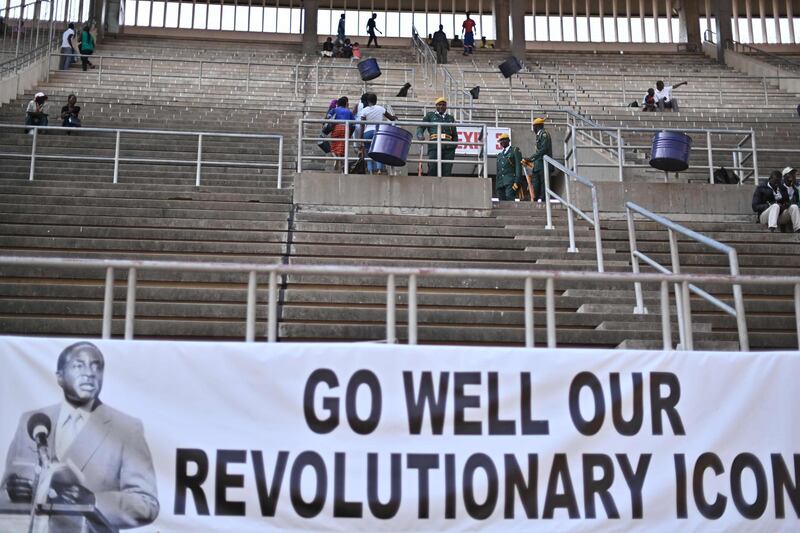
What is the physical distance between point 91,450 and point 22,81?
17654 millimetres

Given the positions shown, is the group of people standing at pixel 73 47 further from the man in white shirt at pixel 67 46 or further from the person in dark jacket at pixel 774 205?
the person in dark jacket at pixel 774 205

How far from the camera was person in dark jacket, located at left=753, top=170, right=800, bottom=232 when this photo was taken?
41.9 feet

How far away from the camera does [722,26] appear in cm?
3506

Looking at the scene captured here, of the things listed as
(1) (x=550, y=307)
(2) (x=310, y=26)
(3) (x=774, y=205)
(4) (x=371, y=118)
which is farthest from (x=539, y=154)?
(2) (x=310, y=26)

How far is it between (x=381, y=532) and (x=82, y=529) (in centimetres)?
164

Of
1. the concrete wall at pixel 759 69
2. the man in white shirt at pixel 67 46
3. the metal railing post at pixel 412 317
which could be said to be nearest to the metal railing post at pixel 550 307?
the metal railing post at pixel 412 317

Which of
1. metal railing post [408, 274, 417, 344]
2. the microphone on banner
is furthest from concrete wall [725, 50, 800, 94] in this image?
the microphone on banner

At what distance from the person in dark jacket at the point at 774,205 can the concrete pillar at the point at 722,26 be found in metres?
22.8

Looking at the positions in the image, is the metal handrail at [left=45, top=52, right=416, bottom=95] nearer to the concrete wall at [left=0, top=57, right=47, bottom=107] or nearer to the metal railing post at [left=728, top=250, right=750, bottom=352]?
the concrete wall at [left=0, top=57, right=47, bottom=107]

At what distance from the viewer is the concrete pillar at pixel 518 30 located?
1344 inches

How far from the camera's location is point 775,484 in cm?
545

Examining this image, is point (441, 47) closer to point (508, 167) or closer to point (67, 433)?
point (508, 167)

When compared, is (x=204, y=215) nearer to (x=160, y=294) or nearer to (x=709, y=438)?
(x=160, y=294)

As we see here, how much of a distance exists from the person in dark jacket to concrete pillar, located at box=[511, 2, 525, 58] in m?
21.4
